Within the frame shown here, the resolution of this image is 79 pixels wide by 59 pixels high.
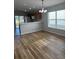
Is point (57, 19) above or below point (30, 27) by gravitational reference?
above

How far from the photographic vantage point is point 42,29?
420 inches

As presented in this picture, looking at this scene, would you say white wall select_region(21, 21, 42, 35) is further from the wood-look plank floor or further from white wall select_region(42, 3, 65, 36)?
the wood-look plank floor

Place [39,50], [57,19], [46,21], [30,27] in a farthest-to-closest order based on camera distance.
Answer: [46,21]
[30,27]
[57,19]
[39,50]

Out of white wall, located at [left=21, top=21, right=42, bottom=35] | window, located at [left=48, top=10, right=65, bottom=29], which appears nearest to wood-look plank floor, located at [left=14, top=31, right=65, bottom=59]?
window, located at [left=48, top=10, right=65, bottom=29]

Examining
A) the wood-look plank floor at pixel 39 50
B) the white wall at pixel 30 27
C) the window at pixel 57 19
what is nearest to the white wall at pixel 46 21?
the window at pixel 57 19

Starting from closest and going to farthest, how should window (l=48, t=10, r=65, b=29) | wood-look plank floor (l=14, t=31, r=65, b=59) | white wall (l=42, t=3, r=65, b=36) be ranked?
wood-look plank floor (l=14, t=31, r=65, b=59), white wall (l=42, t=3, r=65, b=36), window (l=48, t=10, r=65, b=29)

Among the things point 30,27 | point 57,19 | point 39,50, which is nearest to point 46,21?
point 57,19

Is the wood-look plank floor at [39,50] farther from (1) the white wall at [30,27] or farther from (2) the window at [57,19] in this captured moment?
(1) the white wall at [30,27]

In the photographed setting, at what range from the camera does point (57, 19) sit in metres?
8.35

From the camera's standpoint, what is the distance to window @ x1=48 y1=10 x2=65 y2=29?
7641 millimetres

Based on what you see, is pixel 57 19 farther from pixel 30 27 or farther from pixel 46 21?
pixel 30 27
